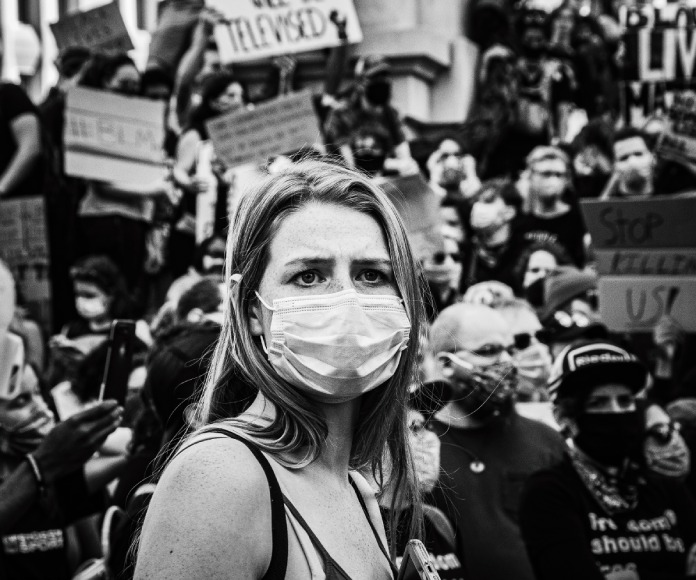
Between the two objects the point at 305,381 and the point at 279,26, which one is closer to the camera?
the point at 305,381

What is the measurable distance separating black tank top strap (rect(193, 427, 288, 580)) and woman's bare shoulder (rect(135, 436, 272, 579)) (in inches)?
0.4

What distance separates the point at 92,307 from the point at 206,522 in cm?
601

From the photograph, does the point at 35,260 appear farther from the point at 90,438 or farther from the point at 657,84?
the point at 90,438

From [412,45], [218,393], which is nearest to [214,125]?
[412,45]

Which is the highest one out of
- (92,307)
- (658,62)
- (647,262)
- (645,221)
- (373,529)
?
(658,62)

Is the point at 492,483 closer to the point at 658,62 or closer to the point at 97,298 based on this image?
the point at 97,298

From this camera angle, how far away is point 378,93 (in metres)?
9.91

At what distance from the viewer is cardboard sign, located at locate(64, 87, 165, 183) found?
28.8ft

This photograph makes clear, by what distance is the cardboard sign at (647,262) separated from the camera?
6.93 meters

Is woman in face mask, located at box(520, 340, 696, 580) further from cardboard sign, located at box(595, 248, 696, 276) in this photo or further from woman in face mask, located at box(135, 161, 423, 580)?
cardboard sign, located at box(595, 248, 696, 276)

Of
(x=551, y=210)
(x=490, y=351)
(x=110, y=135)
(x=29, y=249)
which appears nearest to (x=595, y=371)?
(x=490, y=351)

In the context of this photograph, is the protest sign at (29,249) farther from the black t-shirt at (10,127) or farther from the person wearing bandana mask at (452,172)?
the person wearing bandana mask at (452,172)

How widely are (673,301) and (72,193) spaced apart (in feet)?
15.3

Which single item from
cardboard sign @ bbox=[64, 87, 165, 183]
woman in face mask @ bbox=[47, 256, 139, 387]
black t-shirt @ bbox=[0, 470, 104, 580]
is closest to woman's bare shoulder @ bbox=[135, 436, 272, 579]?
black t-shirt @ bbox=[0, 470, 104, 580]
